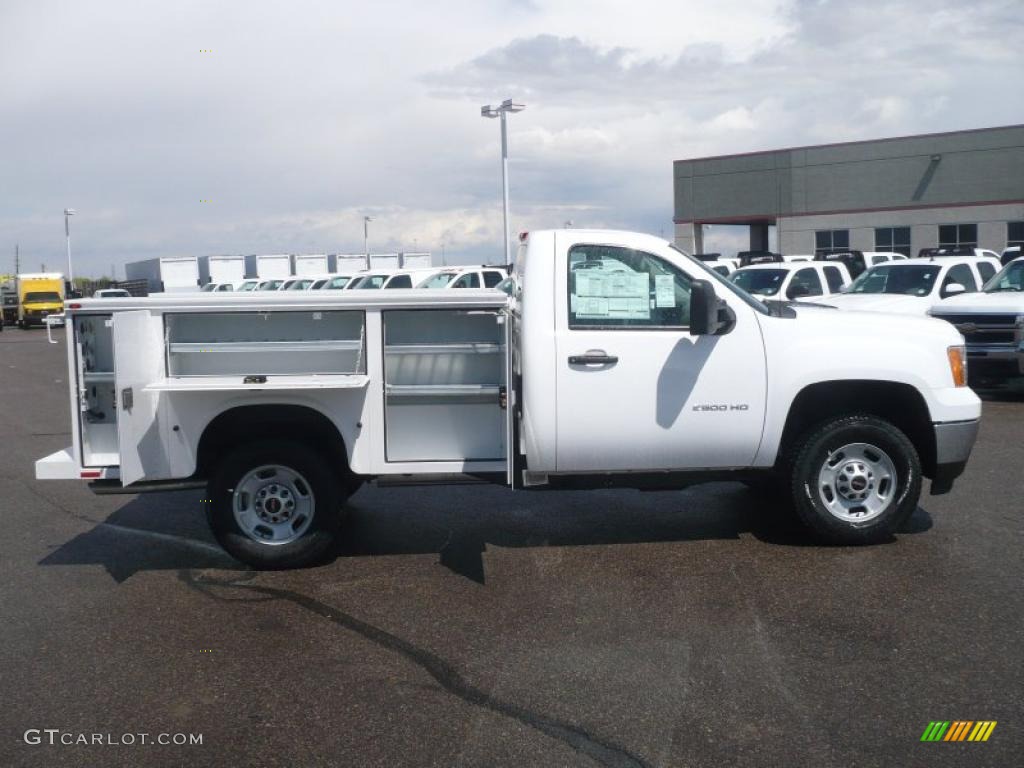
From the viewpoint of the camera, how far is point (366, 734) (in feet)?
15.0

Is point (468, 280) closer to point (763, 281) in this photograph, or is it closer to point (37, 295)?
point (763, 281)

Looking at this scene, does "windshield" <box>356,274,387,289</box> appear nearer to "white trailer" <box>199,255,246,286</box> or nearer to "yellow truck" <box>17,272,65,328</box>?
"white trailer" <box>199,255,246,286</box>

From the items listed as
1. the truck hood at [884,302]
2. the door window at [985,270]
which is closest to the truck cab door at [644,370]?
the truck hood at [884,302]

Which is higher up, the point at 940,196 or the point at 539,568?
the point at 940,196

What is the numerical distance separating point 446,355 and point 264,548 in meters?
1.75

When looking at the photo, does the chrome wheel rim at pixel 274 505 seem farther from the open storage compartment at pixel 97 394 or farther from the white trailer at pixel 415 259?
the white trailer at pixel 415 259

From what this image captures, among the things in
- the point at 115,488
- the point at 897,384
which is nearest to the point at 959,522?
the point at 897,384

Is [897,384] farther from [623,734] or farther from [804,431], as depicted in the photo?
[623,734]

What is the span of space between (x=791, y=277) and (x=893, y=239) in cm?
3018

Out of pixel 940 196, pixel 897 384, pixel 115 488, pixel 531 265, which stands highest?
pixel 940 196

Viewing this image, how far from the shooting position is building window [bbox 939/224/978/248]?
4459 centimetres

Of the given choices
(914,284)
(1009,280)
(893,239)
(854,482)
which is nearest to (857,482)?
(854,482)

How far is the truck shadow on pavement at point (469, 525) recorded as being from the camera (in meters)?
7.50

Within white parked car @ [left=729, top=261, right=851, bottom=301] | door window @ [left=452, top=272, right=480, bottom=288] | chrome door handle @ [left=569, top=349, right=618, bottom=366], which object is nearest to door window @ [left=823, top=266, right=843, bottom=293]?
white parked car @ [left=729, top=261, right=851, bottom=301]
